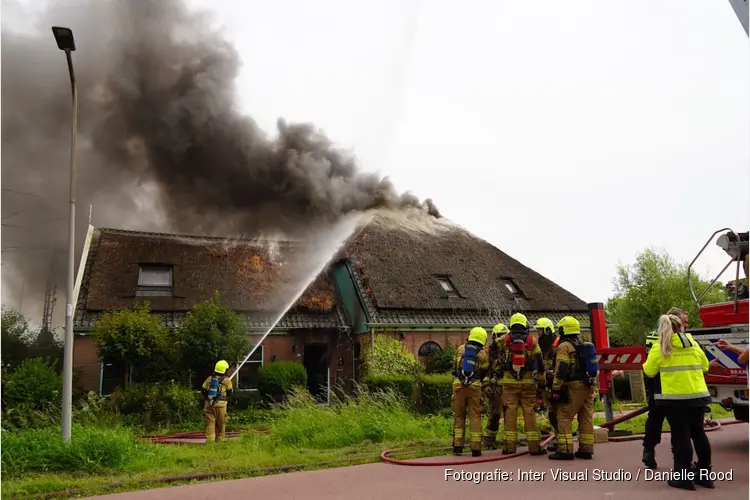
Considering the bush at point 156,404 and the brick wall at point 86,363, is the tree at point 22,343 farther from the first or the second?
the bush at point 156,404

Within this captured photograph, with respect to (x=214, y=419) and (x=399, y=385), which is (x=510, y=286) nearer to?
(x=399, y=385)

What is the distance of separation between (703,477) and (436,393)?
8.71 metres

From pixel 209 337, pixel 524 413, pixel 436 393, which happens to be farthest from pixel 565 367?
pixel 209 337

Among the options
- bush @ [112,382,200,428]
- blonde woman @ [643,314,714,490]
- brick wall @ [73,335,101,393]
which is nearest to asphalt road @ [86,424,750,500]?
blonde woman @ [643,314,714,490]

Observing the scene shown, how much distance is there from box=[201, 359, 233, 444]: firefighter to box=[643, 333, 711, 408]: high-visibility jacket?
8554mm

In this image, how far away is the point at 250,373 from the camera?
17500mm

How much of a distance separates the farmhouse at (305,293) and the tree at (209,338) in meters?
2.06

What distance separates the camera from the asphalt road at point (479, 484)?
580 cm

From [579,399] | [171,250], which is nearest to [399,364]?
[171,250]

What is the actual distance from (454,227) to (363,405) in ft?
45.7

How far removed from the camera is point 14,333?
18.9m

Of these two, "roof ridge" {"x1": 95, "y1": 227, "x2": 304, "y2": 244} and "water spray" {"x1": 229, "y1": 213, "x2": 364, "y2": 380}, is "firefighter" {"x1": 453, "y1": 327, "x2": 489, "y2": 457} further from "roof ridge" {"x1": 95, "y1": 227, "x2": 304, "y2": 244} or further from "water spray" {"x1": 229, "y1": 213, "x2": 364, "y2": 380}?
"roof ridge" {"x1": 95, "y1": 227, "x2": 304, "y2": 244}

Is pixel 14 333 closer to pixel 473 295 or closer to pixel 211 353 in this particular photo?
pixel 211 353

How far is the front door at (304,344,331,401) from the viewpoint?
19078 millimetres
